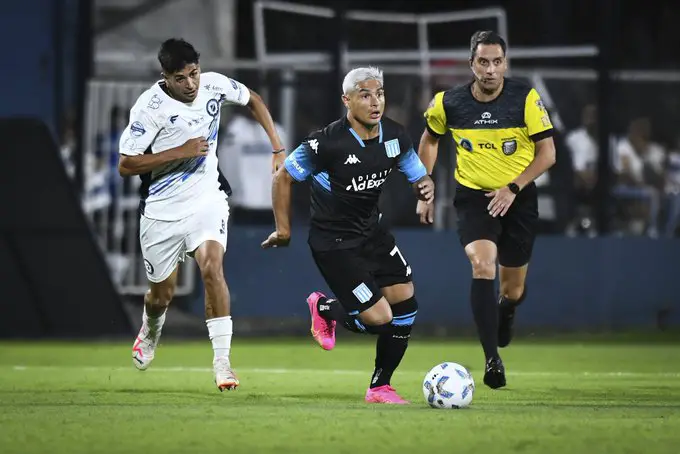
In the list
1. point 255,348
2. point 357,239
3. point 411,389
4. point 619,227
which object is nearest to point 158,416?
point 357,239

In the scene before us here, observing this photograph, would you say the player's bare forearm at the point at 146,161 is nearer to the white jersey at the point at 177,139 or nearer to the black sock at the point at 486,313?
the white jersey at the point at 177,139

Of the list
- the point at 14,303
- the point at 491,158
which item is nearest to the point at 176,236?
the point at 491,158

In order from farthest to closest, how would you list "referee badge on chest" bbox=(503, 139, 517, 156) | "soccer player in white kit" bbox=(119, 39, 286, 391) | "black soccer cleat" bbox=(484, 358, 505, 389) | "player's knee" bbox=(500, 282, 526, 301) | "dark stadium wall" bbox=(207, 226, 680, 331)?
"dark stadium wall" bbox=(207, 226, 680, 331) < "player's knee" bbox=(500, 282, 526, 301) < "referee badge on chest" bbox=(503, 139, 517, 156) < "black soccer cleat" bbox=(484, 358, 505, 389) < "soccer player in white kit" bbox=(119, 39, 286, 391)

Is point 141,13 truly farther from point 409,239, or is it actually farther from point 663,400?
point 663,400

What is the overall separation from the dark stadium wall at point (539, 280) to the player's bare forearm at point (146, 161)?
6293 millimetres

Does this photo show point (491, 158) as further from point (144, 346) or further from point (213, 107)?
point (144, 346)

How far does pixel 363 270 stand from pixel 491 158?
1.75 meters

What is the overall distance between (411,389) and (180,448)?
11.5 ft

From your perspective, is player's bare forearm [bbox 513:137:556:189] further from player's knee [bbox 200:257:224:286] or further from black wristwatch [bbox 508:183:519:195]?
player's knee [bbox 200:257:224:286]

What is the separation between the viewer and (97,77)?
15930 millimetres

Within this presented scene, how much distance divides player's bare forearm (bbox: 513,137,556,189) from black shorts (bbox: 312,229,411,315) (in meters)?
1.18

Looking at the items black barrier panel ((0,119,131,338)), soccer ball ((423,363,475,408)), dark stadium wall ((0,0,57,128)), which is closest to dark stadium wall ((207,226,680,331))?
black barrier panel ((0,119,131,338))

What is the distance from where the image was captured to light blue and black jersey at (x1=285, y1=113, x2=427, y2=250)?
8758 mm

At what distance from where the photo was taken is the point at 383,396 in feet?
28.1
